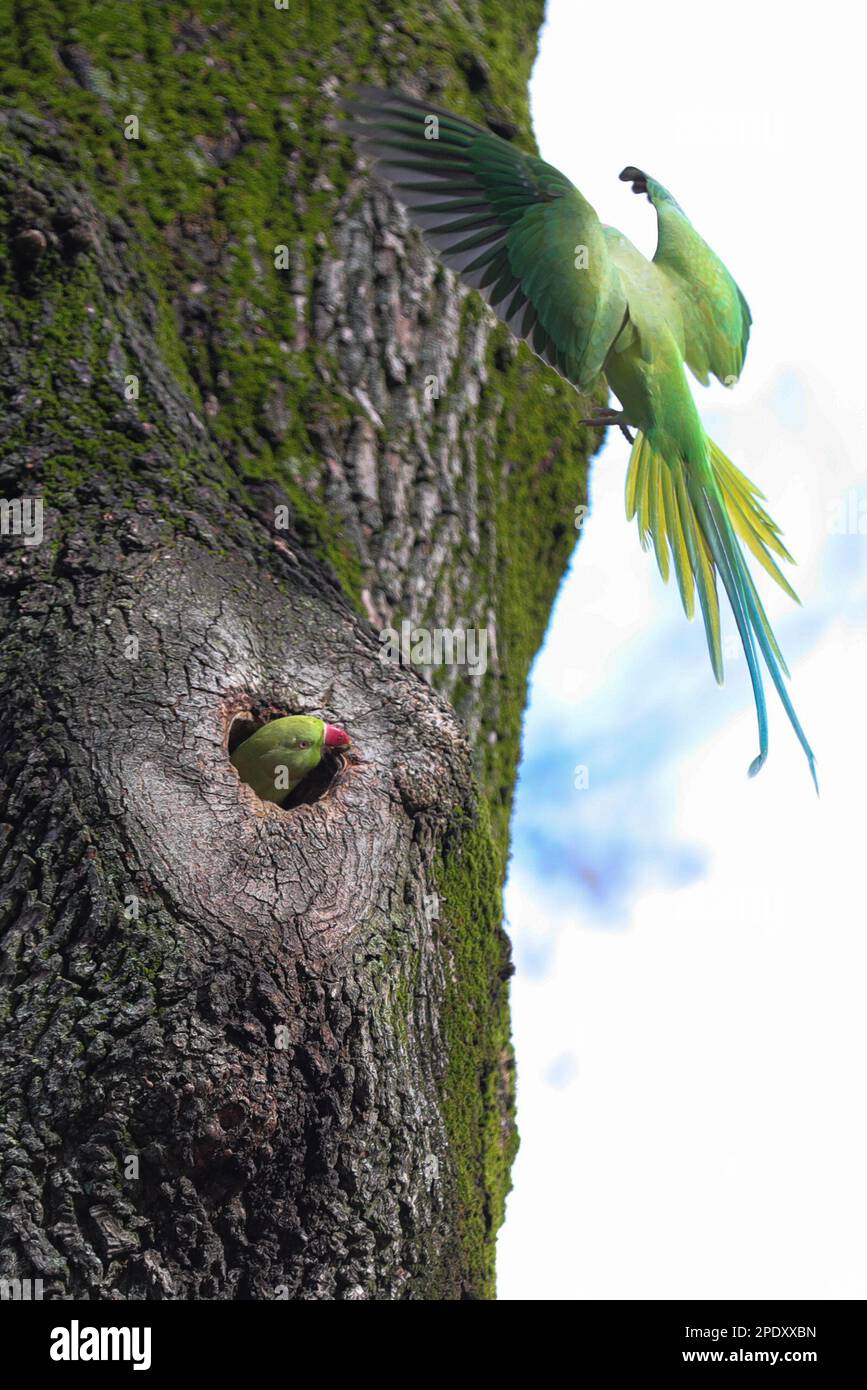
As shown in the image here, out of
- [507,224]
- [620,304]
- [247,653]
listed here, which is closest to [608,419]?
[620,304]

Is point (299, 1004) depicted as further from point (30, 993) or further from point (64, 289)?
point (64, 289)

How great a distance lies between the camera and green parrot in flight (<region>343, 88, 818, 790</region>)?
9.80 feet

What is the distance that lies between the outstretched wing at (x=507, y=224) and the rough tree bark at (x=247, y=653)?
0.63 meters

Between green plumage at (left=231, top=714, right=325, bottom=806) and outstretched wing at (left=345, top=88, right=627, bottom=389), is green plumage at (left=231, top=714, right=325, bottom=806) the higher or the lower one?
the lower one

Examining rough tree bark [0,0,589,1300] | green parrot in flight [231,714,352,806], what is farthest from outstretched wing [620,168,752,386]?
green parrot in flight [231,714,352,806]

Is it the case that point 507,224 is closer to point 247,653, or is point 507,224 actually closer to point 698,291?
point 698,291

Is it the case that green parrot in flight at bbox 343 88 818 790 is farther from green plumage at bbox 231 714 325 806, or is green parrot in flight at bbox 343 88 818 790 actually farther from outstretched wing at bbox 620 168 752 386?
green plumage at bbox 231 714 325 806

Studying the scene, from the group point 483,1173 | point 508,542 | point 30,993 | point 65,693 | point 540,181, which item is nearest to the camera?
point 30,993

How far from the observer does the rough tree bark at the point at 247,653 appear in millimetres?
2135

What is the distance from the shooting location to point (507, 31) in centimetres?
483

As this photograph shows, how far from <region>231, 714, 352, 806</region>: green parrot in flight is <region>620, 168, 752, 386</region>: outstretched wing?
1582mm

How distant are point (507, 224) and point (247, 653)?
1375 mm
